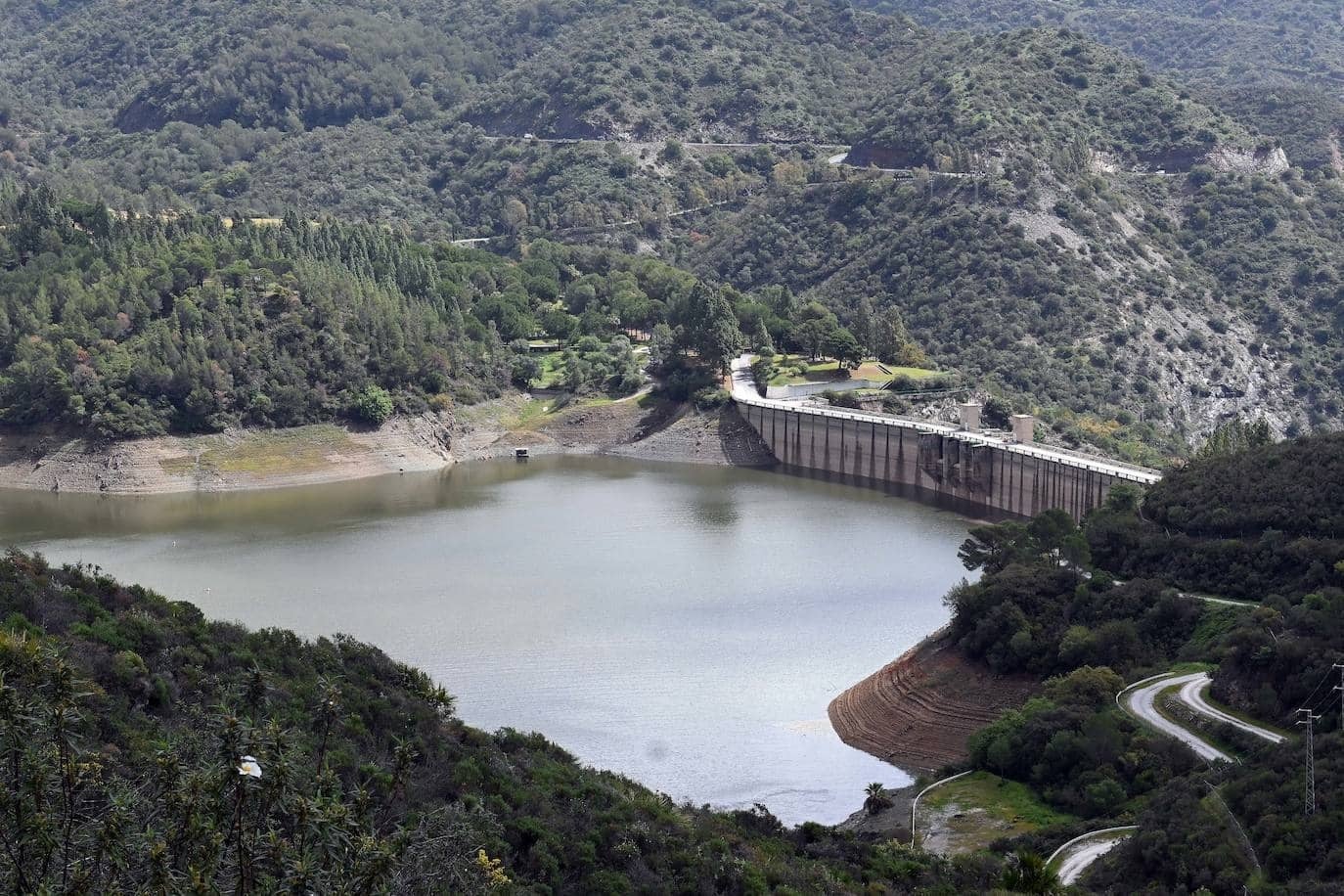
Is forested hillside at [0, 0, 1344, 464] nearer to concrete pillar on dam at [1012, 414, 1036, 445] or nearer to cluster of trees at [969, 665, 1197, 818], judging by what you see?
concrete pillar on dam at [1012, 414, 1036, 445]

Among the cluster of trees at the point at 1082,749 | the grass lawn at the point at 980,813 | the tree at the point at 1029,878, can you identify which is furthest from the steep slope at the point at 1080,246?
the tree at the point at 1029,878

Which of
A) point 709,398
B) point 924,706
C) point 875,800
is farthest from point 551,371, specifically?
point 875,800

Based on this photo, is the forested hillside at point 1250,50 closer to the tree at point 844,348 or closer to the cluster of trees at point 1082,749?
the tree at point 844,348

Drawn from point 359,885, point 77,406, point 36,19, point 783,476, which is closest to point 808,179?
point 783,476

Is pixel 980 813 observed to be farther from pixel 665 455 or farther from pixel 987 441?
pixel 665 455

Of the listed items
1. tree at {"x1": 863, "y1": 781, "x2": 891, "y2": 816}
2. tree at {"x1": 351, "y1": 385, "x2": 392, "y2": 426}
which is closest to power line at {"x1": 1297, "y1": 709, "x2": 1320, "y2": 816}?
tree at {"x1": 863, "y1": 781, "x2": 891, "y2": 816}

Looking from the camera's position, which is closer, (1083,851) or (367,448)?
(1083,851)

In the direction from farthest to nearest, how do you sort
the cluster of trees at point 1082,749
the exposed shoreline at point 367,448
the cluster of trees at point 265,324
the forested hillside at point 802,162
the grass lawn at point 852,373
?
the forested hillside at point 802,162 → the grass lawn at point 852,373 → the cluster of trees at point 265,324 → the exposed shoreline at point 367,448 → the cluster of trees at point 1082,749
